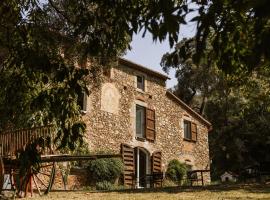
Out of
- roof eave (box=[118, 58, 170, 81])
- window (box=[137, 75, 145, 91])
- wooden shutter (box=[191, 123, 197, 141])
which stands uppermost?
roof eave (box=[118, 58, 170, 81])

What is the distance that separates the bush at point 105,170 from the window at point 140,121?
3.63m

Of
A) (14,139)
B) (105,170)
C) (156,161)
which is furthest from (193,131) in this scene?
(14,139)

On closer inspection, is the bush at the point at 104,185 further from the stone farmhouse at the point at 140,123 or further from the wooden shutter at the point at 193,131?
the wooden shutter at the point at 193,131

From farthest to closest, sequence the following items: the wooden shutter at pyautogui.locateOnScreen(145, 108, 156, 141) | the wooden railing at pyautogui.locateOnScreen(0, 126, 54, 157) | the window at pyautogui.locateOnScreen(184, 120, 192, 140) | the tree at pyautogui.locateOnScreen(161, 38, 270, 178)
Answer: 1. the tree at pyautogui.locateOnScreen(161, 38, 270, 178)
2. the window at pyautogui.locateOnScreen(184, 120, 192, 140)
3. the wooden shutter at pyautogui.locateOnScreen(145, 108, 156, 141)
4. the wooden railing at pyautogui.locateOnScreen(0, 126, 54, 157)

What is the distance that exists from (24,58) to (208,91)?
30334mm

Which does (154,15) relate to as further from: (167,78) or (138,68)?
(167,78)

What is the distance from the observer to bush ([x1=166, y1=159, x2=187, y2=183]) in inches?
902

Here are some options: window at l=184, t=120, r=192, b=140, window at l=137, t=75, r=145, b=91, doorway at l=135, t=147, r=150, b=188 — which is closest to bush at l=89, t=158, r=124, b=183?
doorway at l=135, t=147, r=150, b=188

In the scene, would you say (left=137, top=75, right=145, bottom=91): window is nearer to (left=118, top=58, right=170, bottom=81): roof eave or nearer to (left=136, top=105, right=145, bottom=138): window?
(left=118, top=58, right=170, bottom=81): roof eave

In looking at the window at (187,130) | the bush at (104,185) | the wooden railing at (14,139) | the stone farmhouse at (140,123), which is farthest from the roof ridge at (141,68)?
the wooden railing at (14,139)

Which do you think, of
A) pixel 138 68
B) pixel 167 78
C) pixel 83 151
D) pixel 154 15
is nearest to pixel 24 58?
pixel 154 15

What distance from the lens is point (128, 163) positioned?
2130 cm

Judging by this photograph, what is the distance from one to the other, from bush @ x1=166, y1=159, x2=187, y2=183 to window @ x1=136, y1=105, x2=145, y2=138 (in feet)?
7.16

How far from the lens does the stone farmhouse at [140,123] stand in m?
20.6
